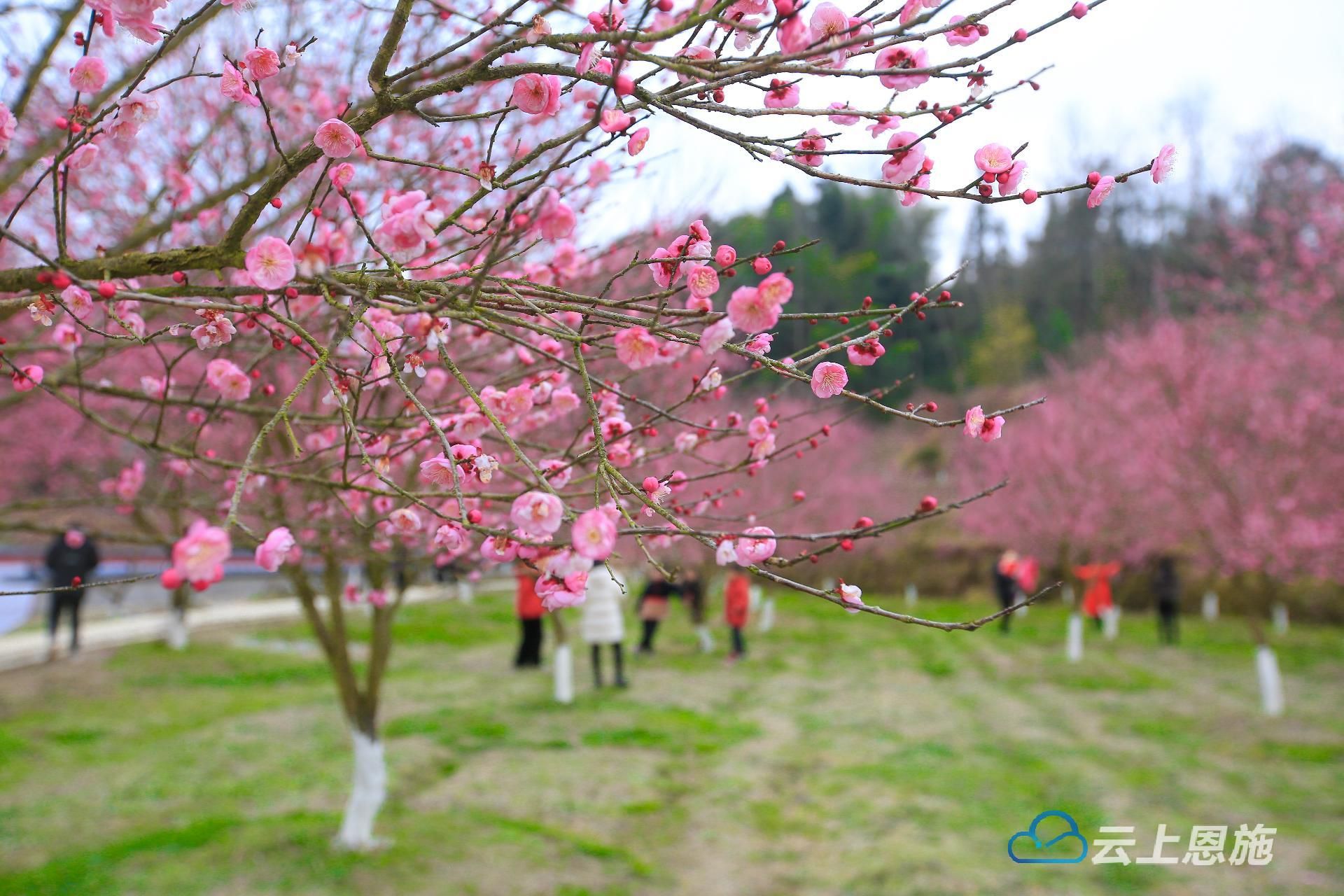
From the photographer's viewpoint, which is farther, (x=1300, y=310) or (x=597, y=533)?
(x=1300, y=310)

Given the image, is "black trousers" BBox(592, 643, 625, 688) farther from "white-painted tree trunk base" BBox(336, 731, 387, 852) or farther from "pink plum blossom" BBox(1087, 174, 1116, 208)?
"pink plum blossom" BBox(1087, 174, 1116, 208)

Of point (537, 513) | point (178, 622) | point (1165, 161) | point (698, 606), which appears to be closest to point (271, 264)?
point (537, 513)

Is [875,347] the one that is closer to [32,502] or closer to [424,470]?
[424,470]

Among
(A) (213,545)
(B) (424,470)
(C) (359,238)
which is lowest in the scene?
(A) (213,545)

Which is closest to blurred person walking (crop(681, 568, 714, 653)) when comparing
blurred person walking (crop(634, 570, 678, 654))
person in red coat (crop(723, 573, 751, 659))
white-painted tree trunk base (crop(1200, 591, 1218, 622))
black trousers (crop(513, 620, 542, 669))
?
blurred person walking (crop(634, 570, 678, 654))

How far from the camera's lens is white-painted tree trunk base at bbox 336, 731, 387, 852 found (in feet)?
15.6

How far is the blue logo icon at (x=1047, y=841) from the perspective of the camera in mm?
4762

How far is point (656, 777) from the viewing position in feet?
20.6

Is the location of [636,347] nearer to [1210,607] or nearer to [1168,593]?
[1168,593]

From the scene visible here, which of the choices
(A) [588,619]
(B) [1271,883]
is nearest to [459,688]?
(A) [588,619]

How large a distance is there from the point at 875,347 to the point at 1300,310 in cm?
1293

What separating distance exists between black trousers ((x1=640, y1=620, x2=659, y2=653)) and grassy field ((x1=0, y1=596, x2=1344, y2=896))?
67 cm

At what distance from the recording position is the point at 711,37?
197 cm

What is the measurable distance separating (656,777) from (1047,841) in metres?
2.68
